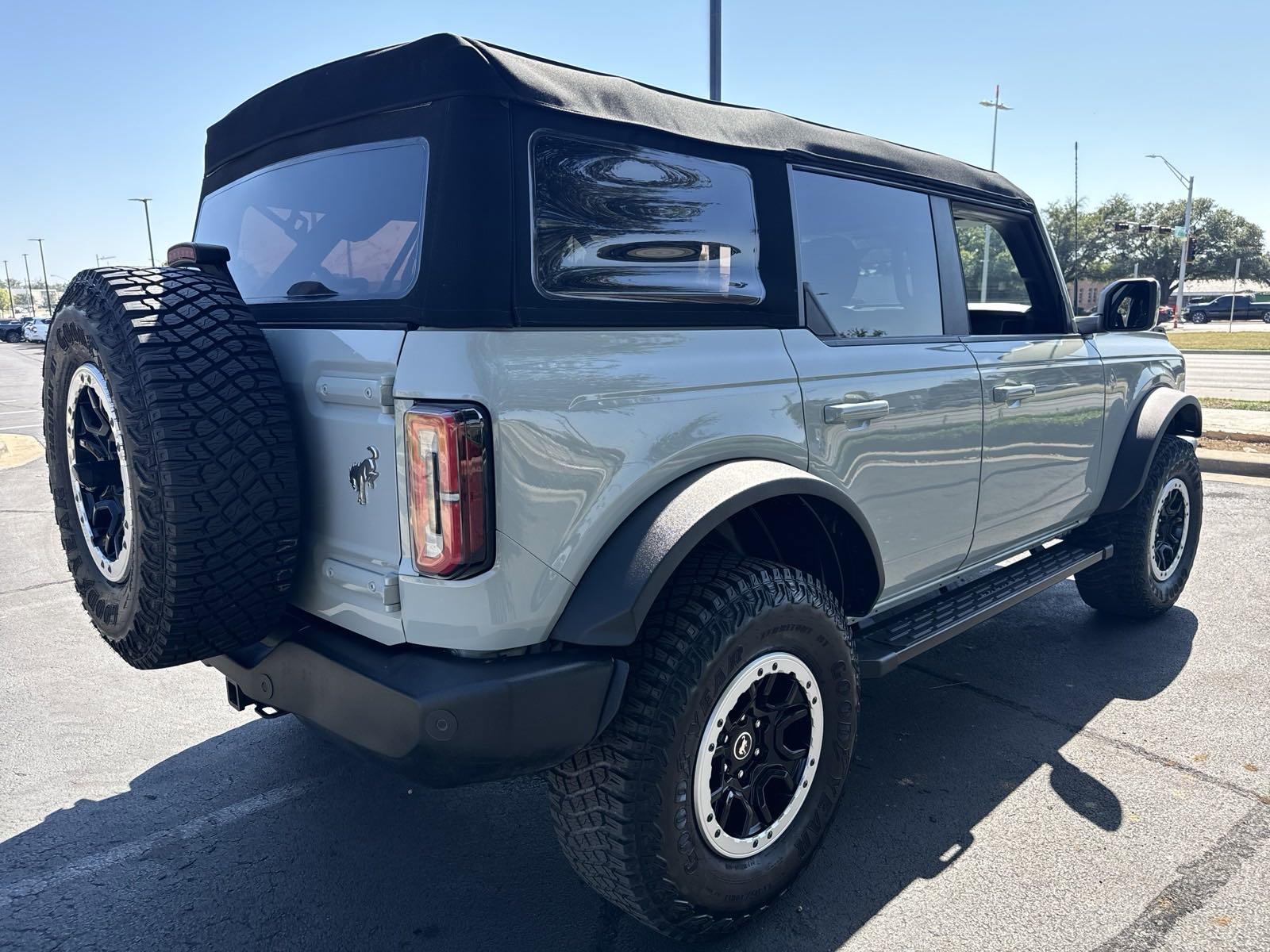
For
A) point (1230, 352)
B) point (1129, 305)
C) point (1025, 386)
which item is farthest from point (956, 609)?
point (1230, 352)

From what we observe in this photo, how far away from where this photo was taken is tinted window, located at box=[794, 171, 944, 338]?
288 centimetres

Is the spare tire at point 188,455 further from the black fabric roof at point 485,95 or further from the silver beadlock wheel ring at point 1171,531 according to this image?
the silver beadlock wheel ring at point 1171,531

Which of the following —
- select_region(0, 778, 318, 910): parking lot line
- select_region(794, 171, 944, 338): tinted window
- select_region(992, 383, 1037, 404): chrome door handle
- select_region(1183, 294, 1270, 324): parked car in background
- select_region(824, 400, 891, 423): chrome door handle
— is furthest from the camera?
select_region(1183, 294, 1270, 324): parked car in background

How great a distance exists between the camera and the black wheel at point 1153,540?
4.45 meters

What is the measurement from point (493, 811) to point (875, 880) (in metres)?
1.23

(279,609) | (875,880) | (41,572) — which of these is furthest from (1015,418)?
(41,572)

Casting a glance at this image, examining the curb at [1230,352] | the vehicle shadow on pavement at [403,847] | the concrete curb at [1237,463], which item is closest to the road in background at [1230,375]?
the curb at [1230,352]

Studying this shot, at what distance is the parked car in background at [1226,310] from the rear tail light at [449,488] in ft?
202

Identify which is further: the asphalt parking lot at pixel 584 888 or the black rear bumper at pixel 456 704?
the asphalt parking lot at pixel 584 888

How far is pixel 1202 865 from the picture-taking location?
266cm

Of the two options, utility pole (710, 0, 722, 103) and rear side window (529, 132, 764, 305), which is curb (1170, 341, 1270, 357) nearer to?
utility pole (710, 0, 722, 103)

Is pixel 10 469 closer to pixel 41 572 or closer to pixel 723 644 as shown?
pixel 41 572

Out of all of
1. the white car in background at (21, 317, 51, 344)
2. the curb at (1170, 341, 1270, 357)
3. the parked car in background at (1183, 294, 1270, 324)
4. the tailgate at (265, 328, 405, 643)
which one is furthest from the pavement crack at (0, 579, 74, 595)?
the parked car in background at (1183, 294, 1270, 324)

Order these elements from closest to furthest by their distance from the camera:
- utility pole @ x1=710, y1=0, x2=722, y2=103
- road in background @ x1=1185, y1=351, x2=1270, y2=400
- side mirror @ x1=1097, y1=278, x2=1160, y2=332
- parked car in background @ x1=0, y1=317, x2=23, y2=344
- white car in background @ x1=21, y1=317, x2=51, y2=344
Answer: side mirror @ x1=1097, y1=278, x2=1160, y2=332 → utility pole @ x1=710, y1=0, x2=722, y2=103 → road in background @ x1=1185, y1=351, x2=1270, y2=400 → white car in background @ x1=21, y1=317, x2=51, y2=344 → parked car in background @ x1=0, y1=317, x2=23, y2=344
